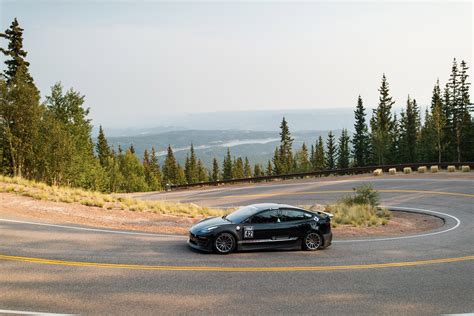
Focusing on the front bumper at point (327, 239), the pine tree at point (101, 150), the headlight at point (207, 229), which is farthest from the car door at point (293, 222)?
the pine tree at point (101, 150)

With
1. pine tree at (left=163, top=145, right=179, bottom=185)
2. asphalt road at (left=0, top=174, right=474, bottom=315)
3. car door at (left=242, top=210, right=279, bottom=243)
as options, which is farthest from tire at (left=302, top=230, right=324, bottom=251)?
pine tree at (left=163, top=145, right=179, bottom=185)

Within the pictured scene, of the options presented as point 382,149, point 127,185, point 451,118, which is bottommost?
point 127,185

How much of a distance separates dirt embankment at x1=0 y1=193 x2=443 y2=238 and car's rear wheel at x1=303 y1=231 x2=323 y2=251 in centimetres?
367

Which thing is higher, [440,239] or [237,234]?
[237,234]

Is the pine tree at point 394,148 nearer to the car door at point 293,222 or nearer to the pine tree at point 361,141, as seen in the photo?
the pine tree at point 361,141

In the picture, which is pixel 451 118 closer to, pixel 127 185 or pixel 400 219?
pixel 400 219

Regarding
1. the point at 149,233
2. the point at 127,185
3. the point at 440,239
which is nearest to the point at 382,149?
the point at 127,185

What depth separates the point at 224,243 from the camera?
42.0 feet

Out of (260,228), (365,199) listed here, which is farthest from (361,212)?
(260,228)

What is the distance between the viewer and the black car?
12.8 metres

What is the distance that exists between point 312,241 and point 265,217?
175cm

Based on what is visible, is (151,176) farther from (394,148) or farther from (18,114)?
(18,114)

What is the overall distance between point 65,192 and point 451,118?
6834 cm

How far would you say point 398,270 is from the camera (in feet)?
37.8
